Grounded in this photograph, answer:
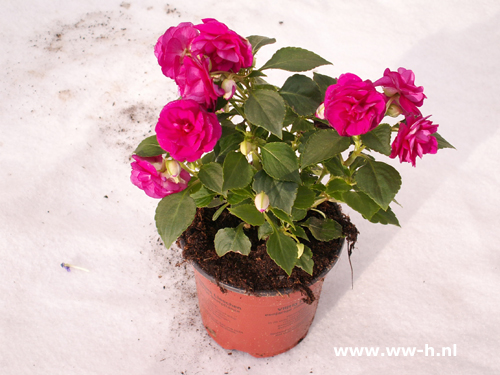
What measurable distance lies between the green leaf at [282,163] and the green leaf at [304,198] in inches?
4.5

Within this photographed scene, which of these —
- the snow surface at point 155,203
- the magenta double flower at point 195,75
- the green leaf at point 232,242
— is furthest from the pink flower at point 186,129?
the snow surface at point 155,203

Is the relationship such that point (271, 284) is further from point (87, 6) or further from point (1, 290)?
point (87, 6)

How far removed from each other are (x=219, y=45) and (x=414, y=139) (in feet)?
1.09

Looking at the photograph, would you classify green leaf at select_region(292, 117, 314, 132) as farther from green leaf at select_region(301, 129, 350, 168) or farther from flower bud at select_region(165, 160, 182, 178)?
flower bud at select_region(165, 160, 182, 178)

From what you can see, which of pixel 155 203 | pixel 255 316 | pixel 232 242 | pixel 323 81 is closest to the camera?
pixel 323 81

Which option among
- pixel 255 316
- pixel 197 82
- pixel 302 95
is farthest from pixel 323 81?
pixel 255 316

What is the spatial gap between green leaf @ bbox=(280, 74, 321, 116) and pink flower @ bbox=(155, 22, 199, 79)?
0.19 metres

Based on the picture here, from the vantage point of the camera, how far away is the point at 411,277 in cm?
158

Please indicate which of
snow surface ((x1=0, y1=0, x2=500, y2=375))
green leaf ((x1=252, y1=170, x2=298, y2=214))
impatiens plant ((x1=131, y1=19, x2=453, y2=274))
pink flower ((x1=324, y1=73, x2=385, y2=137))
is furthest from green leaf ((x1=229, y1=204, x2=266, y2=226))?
snow surface ((x1=0, y1=0, x2=500, y2=375))

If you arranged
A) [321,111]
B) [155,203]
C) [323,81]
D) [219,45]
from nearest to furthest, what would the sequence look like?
1. [219,45]
2. [321,111]
3. [323,81]
4. [155,203]

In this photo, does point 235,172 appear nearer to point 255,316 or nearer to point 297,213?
point 297,213

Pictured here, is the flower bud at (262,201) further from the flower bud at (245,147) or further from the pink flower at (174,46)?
the pink flower at (174,46)

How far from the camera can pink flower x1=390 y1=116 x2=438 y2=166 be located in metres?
0.75

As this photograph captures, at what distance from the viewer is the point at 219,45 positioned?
0.70 meters
